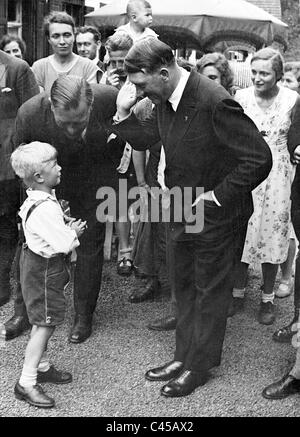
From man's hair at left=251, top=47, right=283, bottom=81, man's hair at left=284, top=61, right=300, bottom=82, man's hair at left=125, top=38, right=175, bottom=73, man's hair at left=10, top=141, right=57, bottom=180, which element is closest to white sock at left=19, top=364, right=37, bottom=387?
man's hair at left=10, top=141, right=57, bottom=180

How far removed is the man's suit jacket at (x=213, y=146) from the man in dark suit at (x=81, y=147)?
0.46 metres

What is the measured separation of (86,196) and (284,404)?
1.65 meters

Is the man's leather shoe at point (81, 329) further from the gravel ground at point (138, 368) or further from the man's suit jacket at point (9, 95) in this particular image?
the man's suit jacket at point (9, 95)

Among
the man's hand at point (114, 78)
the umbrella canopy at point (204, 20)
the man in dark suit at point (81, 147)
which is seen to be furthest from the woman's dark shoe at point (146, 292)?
the umbrella canopy at point (204, 20)

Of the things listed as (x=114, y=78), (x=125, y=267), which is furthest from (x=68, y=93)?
(x=125, y=267)

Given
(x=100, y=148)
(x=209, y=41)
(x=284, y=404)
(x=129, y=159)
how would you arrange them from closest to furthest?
(x=284, y=404), (x=100, y=148), (x=129, y=159), (x=209, y=41)

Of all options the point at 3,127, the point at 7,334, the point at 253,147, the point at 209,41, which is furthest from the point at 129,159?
the point at 209,41

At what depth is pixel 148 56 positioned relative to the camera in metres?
3.14

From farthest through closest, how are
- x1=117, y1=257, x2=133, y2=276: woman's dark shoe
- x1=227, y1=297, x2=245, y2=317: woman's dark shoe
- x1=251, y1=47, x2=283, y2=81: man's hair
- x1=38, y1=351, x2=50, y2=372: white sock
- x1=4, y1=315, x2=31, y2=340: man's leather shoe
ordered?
x1=117, y1=257, x2=133, y2=276: woman's dark shoe
x1=227, y1=297, x2=245, y2=317: woman's dark shoe
x1=251, y1=47, x2=283, y2=81: man's hair
x1=4, y1=315, x2=31, y2=340: man's leather shoe
x1=38, y1=351, x2=50, y2=372: white sock

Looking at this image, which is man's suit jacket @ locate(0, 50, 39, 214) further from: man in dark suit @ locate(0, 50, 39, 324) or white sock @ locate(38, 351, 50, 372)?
white sock @ locate(38, 351, 50, 372)

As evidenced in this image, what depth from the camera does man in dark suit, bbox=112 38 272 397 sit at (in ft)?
10.6

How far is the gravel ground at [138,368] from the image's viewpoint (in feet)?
11.0
